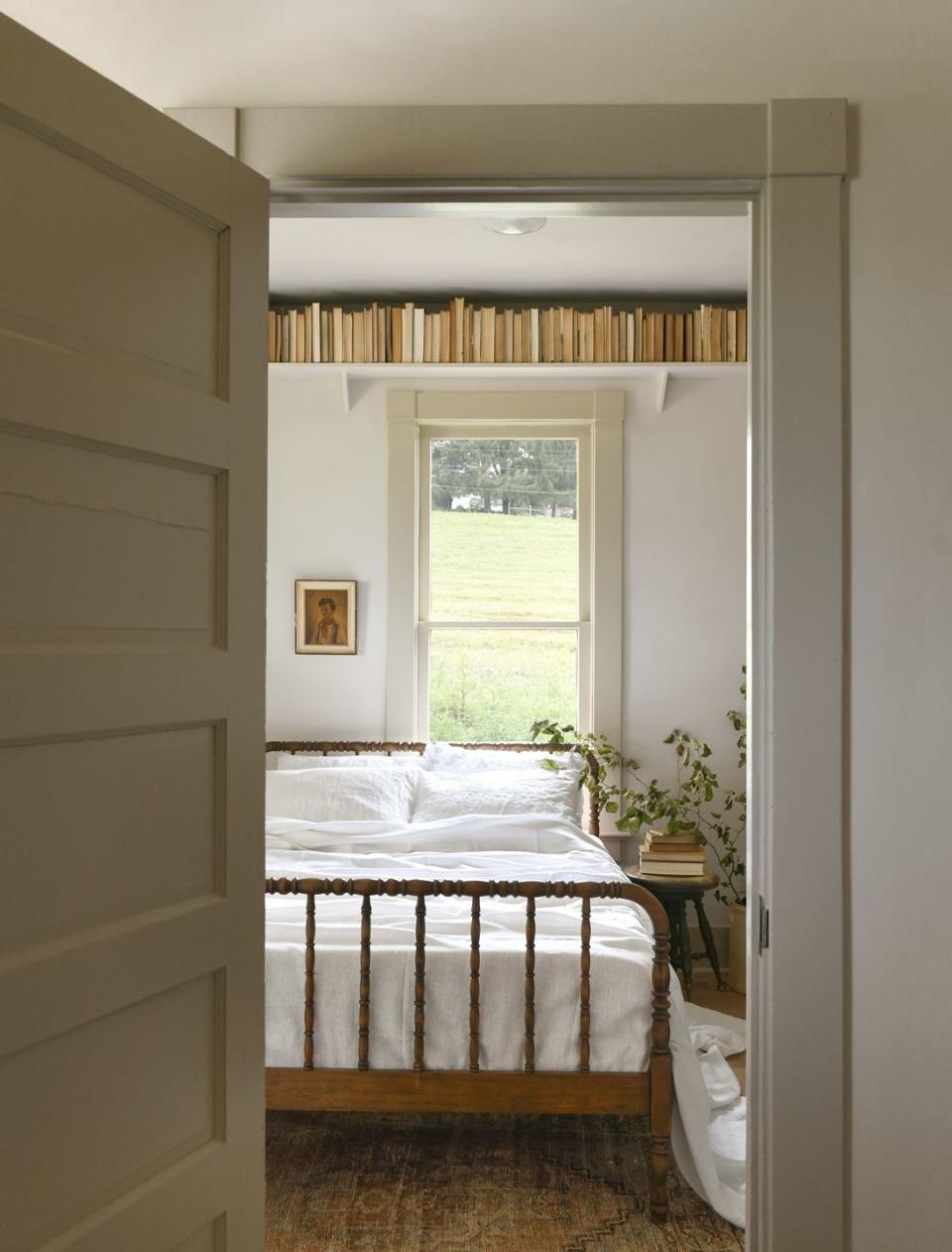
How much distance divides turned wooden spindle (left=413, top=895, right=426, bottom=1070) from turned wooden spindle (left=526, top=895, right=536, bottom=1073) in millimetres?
275

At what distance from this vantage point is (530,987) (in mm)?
2936

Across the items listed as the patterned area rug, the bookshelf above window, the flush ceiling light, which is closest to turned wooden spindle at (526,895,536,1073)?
the patterned area rug

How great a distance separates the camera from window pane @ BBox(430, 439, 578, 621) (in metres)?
5.31

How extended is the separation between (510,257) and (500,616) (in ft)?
5.43

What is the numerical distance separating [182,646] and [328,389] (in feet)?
12.8

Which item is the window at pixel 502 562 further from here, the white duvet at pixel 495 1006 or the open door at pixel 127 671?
the open door at pixel 127 671

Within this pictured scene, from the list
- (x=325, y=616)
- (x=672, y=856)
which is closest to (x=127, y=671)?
(x=672, y=856)

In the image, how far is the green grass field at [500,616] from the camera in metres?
5.26

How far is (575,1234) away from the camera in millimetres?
2855

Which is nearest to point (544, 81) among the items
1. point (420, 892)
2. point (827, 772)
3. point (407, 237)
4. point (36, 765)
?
point (827, 772)

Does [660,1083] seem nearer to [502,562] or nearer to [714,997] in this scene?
[714,997]

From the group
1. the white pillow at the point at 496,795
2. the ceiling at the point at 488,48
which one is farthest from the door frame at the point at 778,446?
the white pillow at the point at 496,795

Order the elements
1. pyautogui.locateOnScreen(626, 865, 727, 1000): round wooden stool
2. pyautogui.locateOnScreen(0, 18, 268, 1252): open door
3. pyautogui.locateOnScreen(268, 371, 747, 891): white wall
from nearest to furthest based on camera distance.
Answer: pyautogui.locateOnScreen(0, 18, 268, 1252): open door → pyautogui.locateOnScreen(626, 865, 727, 1000): round wooden stool → pyautogui.locateOnScreen(268, 371, 747, 891): white wall

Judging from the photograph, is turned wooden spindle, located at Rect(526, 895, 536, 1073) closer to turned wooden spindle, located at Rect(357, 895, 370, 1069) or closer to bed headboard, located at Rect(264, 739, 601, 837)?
turned wooden spindle, located at Rect(357, 895, 370, 1069)
